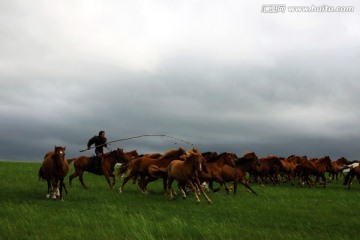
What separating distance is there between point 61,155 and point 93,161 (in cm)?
522

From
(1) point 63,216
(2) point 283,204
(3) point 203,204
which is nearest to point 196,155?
(3) point 203,204

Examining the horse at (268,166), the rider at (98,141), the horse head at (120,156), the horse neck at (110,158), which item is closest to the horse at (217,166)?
the horse head at (120,156)

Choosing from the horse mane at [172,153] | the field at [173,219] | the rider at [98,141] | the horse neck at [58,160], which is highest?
the rider at [98,141]

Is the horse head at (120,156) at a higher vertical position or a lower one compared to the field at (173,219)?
higher

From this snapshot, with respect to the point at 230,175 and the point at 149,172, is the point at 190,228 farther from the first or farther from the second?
the point at 230,175

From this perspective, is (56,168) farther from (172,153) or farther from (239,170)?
(239,170)

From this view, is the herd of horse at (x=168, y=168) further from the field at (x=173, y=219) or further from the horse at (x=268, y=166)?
the horse at (x=268, y=166)

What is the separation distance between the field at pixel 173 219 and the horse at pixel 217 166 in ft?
4.91

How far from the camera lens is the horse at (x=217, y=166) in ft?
58.0

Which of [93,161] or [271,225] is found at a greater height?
[93,161]

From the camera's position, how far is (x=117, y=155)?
20.0 metres

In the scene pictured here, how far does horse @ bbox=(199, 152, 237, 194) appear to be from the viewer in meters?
17.7

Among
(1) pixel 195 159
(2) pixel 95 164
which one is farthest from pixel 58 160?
(1) pixel 195 159

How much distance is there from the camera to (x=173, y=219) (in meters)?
10.0
